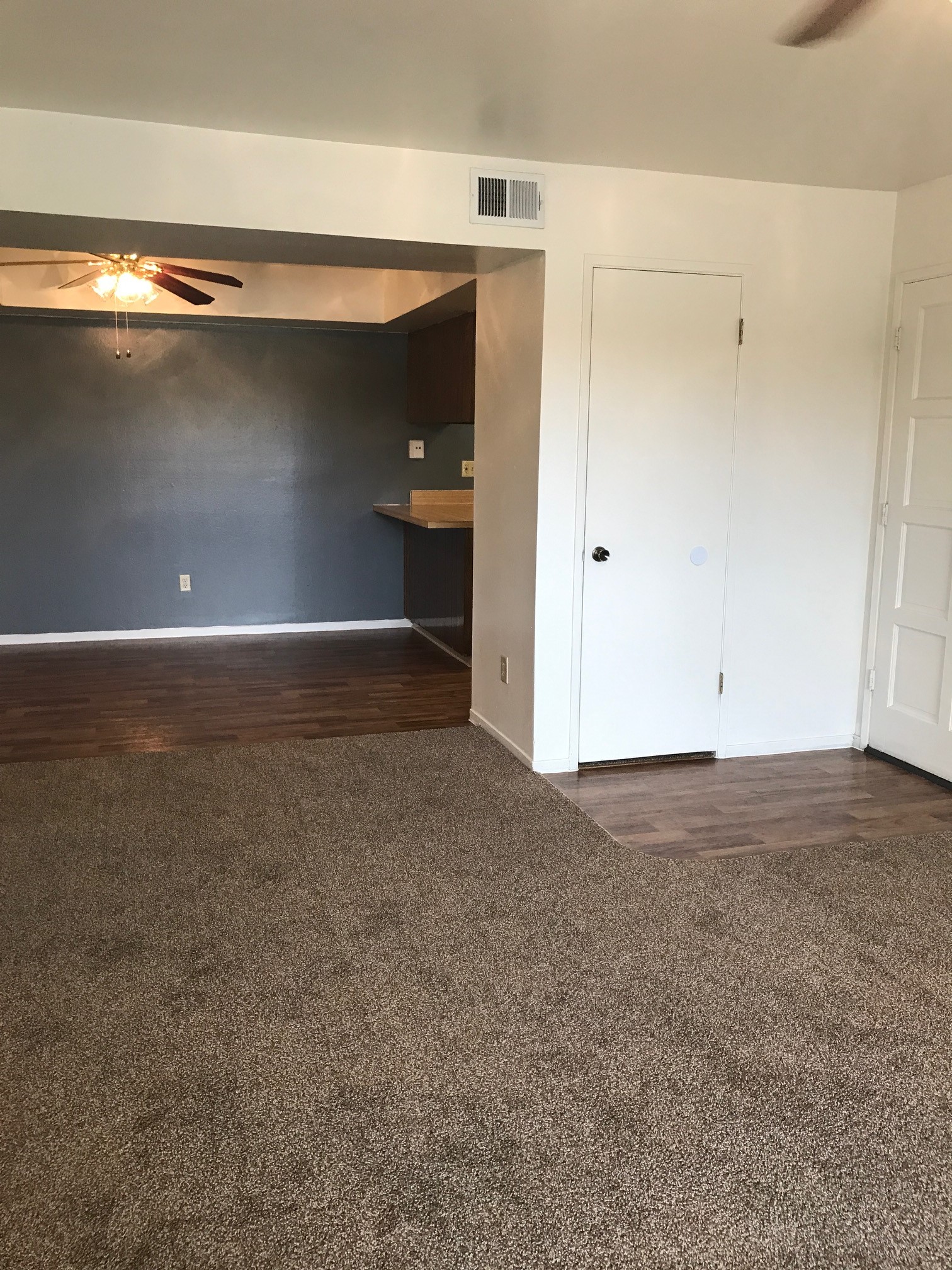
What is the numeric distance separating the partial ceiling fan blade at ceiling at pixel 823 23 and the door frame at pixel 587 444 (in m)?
1.41

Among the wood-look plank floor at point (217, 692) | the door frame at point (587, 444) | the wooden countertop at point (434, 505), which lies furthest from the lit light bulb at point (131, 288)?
the door frame at point (587, 444)

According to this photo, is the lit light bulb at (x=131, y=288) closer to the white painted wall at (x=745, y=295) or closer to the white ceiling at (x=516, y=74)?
the white painted wall at (x=745, y=295)

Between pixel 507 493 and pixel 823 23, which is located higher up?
pixel 823 23

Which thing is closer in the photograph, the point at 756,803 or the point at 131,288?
the point at 756,803

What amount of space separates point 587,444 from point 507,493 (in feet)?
1.61

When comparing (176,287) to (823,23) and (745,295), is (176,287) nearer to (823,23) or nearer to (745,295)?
(745,295)

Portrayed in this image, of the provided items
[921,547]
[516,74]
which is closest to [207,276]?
[516,74]

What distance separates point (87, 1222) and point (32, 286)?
6.07m

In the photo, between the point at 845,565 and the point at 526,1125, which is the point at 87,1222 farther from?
the point at 845,565

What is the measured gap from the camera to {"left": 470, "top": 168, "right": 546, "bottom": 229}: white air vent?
3.81 metres

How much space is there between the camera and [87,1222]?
1773 mm

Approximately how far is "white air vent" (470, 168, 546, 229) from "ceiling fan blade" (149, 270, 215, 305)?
2317 mm

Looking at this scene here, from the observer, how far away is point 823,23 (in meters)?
2.53

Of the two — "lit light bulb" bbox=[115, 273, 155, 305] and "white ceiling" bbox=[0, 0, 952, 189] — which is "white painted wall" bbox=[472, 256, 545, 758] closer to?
"white ceiling" bbox=[0, 0, 952, 189]
